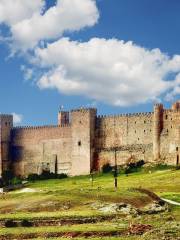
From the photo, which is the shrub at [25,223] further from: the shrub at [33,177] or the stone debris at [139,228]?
the shrub at [33,177]

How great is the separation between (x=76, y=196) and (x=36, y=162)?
2193 inches

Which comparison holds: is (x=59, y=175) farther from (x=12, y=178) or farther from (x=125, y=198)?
(x=125, y=198)

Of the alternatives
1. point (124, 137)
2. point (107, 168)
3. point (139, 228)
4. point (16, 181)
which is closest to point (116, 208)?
point (139, 228)

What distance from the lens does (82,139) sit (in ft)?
298

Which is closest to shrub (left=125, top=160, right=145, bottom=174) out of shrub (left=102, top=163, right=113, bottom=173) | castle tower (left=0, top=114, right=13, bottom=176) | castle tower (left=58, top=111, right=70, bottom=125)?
shrub (left=102, top=163, right=113, bottom=173)

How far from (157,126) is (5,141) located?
88.2 ft

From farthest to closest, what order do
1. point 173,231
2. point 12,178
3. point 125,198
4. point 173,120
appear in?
point 12,178 → point 173,120 → point 125,198 → point 173,231

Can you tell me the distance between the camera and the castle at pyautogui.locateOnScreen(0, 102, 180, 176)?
8388 centimetres

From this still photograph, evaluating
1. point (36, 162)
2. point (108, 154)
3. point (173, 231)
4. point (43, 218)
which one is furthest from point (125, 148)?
point (173, 231)

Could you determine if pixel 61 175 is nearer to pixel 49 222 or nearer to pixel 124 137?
pixel 124 137

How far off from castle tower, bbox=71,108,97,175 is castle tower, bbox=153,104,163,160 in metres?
9.67

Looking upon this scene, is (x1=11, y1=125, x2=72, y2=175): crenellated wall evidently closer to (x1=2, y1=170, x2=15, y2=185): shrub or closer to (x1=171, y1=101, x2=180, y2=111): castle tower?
(x1=2, y1=170, x2=15, y2=185): shrub

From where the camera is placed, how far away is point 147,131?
8706cm

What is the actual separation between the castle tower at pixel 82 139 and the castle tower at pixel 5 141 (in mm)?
13864
